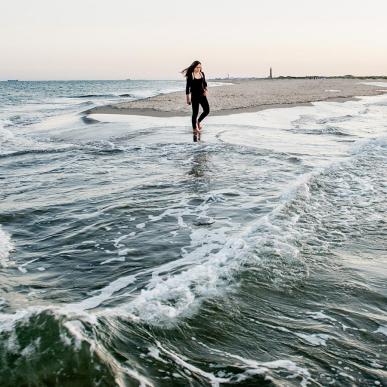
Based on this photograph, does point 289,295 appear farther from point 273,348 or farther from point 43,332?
point 43,332

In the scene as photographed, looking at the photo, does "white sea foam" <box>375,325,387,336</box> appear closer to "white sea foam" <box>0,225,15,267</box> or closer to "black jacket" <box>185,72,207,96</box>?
"white sea foam" <box>0,225,15,267</box>

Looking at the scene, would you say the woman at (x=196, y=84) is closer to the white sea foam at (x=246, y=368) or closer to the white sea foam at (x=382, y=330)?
the white sea foam at (x=382, y=330)

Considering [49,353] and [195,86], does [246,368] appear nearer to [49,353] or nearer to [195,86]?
[49,353]

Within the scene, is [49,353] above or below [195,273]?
above

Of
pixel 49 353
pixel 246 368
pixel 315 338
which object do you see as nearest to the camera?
pixel 49 353

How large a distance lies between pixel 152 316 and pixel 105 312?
35 centimetres

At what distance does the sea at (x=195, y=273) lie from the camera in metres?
2.69

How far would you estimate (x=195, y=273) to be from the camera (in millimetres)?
4102

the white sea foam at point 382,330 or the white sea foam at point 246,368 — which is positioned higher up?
the white sea foam at point 246,368

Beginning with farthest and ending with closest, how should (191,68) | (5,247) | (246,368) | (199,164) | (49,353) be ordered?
(191,68) < (199,164) < (5,247) < (246,368) < (49,353)

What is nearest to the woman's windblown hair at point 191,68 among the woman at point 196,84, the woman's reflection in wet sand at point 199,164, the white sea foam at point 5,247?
the woman at point 196,84

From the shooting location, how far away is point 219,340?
3.03 m

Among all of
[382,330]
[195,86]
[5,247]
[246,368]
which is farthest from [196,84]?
[246,368]

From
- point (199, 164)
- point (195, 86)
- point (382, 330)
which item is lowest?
point (382, 330)
